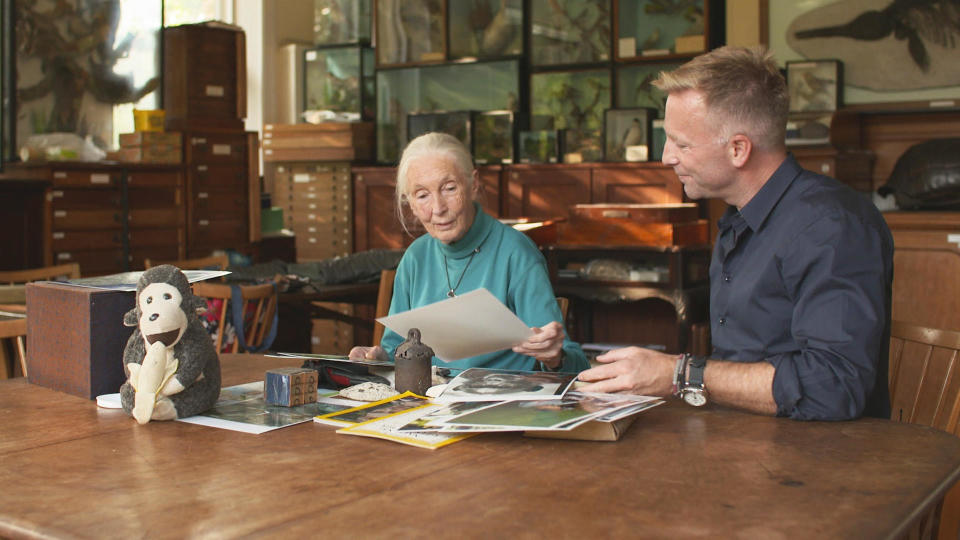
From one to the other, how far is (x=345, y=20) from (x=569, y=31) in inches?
110

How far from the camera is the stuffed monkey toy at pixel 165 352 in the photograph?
1.48m

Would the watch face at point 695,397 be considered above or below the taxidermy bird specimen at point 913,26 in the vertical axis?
below

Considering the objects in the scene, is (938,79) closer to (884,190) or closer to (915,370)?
(884,190)

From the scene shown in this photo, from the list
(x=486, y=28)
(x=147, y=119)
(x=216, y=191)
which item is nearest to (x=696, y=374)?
(x=147, y=119)

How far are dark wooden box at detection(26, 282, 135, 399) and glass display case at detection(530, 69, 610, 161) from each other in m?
5.86

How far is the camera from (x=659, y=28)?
730 cm

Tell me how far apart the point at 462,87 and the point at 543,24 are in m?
0.88

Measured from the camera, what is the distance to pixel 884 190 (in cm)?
557

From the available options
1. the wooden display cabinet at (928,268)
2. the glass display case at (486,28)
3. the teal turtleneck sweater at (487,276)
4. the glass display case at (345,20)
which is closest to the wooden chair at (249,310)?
the teal turtleneck sweater at (487,276)

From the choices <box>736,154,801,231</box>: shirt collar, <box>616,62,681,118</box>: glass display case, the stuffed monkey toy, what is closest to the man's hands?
<box>736,154,801,231</box>: shirt collar

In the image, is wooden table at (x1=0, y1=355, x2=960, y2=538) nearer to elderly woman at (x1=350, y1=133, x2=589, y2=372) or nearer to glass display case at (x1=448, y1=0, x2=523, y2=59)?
elderly woman at (x1=350, y1=133, x2=589, y2=372)

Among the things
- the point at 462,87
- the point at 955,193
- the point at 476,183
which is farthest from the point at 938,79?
the point at 476,183

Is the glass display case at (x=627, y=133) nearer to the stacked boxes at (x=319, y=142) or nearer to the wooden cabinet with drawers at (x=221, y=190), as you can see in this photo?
the stacked boxes at (x=319, y=142)

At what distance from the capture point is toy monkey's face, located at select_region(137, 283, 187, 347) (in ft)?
4.84
